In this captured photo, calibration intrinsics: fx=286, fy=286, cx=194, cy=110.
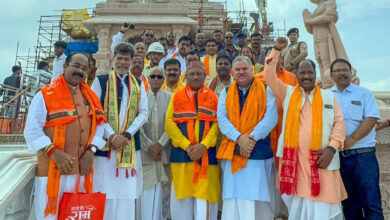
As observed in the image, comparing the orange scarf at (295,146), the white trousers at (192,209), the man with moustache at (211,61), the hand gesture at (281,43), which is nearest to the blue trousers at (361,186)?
the orange scarf at (295,146)

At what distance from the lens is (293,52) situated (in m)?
5.38

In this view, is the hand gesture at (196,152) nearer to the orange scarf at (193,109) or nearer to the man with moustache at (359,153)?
the orange scarf at (193,109)

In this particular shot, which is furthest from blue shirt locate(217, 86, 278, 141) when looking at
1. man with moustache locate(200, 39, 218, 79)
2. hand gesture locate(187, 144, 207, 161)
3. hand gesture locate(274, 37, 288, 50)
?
man with moustache locate(200, 39, 218, 79)

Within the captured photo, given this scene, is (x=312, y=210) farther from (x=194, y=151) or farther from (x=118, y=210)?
(x=118, y=210)

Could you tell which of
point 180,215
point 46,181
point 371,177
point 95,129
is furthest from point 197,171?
point 371,177

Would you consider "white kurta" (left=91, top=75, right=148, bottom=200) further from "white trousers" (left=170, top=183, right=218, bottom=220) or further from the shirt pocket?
the shirt pocket

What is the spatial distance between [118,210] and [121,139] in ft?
2.33

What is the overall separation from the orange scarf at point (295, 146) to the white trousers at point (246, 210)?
0.35m

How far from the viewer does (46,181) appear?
247 centimetres

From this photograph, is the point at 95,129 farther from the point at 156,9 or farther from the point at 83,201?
the point at 156,9

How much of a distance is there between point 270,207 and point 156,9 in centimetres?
1385

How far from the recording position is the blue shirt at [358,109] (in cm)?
281

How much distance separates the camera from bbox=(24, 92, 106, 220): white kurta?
2395mm

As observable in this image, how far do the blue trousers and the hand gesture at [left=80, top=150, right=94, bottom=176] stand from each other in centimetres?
244
